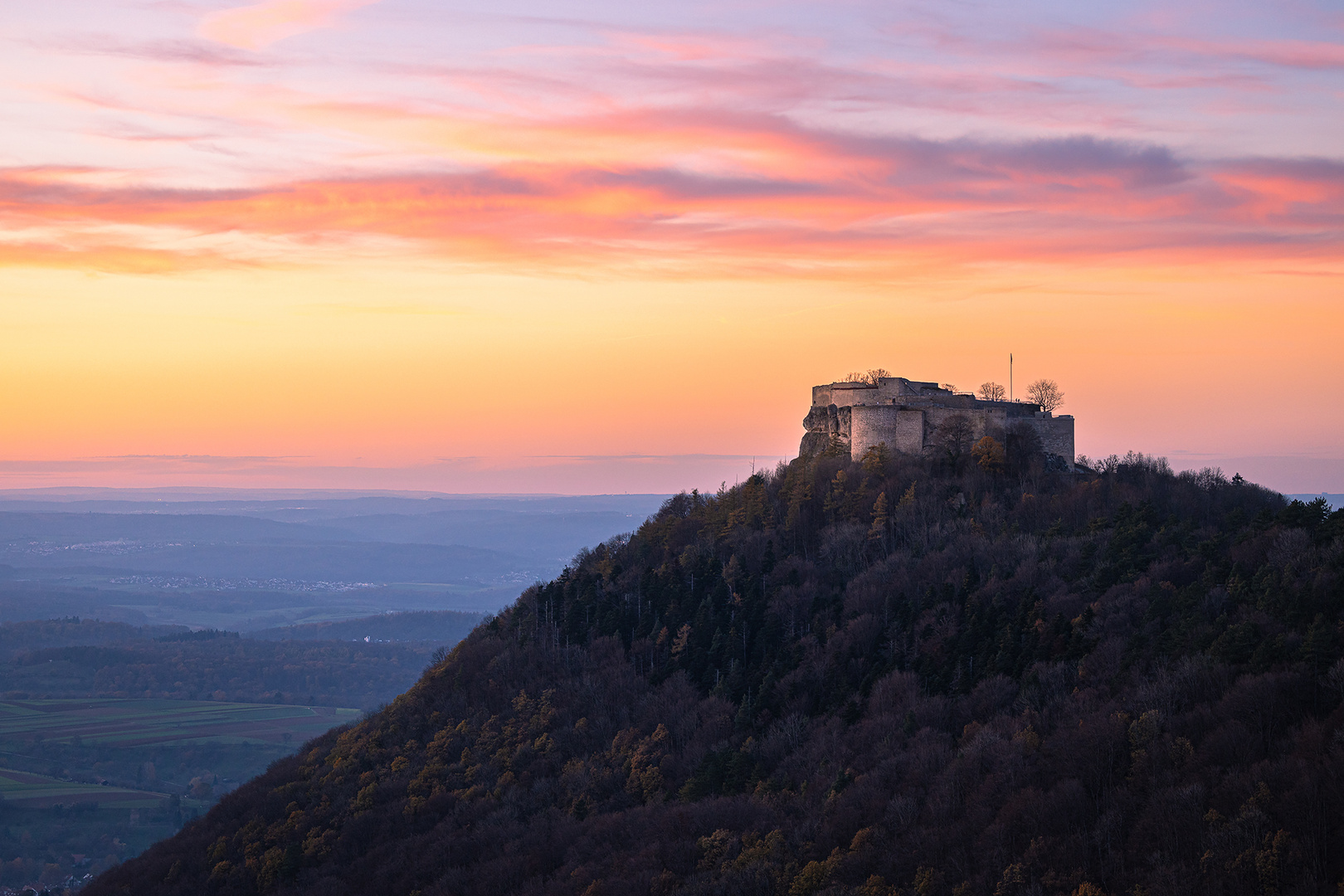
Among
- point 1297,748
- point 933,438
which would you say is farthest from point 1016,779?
point 933,438

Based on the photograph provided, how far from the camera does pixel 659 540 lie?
88.9m

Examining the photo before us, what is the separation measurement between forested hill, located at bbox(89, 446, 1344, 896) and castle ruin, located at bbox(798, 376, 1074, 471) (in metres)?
2.25

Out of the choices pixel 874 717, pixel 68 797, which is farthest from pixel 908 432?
pixel 68 797

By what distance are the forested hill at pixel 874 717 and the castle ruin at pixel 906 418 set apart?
2.25 metres

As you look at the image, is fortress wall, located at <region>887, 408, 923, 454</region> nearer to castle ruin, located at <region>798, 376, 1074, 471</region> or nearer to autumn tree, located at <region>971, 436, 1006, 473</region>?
castle ruin, located at <region>798, 376, 1074, 471</region>

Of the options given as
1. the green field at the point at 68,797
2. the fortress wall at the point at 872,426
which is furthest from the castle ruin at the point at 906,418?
the green field at the point at 68,797

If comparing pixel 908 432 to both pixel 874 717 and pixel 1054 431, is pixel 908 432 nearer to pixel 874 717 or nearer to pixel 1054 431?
pixel 1054 431

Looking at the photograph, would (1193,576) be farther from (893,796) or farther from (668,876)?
(668,876)

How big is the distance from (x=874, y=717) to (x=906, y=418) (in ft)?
81.4

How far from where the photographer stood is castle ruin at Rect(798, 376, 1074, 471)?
79.6 metres

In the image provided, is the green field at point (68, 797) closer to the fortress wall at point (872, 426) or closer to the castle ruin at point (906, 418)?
the castle ruin at point (906, 418)

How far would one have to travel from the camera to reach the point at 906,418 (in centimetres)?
8300

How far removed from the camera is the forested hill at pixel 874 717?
50094 millimetres

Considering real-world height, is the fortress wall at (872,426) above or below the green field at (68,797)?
above
